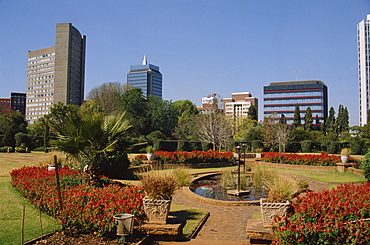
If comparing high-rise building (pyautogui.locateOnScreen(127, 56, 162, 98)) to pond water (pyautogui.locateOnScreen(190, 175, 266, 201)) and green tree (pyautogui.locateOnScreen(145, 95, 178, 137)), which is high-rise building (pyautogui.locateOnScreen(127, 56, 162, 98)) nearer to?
green tree (pyautogui.locateOnScreen(145, 95, 178, 137))

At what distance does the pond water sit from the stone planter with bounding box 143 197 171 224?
4851 millimetres

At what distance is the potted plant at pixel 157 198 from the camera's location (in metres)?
5.77

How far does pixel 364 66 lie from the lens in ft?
317

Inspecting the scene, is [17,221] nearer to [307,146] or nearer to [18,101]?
[307,146]

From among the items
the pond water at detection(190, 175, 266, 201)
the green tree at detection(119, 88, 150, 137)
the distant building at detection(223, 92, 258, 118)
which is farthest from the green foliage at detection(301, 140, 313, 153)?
the distant building at detection(223, 92, 258, 118)

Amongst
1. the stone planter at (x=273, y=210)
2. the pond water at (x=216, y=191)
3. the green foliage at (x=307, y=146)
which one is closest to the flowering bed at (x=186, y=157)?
the pond water at (x=216, y=191)

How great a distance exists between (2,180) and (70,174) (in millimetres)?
4090

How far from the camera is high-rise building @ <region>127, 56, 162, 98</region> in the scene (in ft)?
592

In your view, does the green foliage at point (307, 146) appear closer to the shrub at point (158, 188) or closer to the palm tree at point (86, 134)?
the palm tree at point (86, 134)

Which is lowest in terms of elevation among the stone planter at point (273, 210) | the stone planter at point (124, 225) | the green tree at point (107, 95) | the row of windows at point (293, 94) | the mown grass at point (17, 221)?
the mown grass at point (17, 221)

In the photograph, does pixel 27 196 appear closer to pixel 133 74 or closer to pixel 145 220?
pixel 145 220

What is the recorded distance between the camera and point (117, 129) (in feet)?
30.9

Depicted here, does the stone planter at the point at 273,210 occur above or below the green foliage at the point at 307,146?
below

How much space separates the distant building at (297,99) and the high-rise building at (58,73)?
241ft
